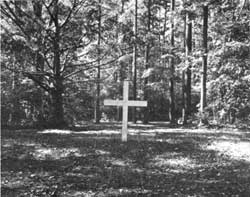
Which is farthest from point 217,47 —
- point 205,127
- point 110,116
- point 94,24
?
point 110,116

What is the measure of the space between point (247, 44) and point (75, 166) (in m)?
13.1

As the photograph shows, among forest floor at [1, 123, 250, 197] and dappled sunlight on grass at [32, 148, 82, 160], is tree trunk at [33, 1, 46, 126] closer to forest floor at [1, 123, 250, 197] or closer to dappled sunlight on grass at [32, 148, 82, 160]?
forest floor at [1, 123, 250, 197]

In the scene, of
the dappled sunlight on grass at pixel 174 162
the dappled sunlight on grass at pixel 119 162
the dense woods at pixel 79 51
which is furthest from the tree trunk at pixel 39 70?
the dappled sunlight on grass at pixel 174 162

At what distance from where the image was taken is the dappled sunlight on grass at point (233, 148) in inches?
316

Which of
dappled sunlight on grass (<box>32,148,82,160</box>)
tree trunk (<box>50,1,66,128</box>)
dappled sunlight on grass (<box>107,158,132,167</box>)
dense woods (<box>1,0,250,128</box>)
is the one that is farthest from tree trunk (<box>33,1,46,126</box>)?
dappled sunlight on grass (<box>107,158,132,167</box>)

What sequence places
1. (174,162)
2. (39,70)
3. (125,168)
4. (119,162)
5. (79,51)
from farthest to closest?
(79,51) < (39,70) < (174,162) < (119,162) < (125,168)

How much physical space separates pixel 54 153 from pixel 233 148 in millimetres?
4920

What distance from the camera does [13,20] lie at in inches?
614

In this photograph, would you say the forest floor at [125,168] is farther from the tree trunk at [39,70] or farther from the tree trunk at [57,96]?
the tree trunk at [39,70]

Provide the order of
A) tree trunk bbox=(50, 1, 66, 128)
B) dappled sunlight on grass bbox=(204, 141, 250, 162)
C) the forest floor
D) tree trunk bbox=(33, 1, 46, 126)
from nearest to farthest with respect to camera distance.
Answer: the forest floor → dappled sunlight on grass bbox=(204, 141, 250, 162) → tree trunk bbox=(33, 1, 46, 126) → tree trunk bbox=(50, 1, 66, 128)

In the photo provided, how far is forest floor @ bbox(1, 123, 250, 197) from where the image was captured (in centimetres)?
578

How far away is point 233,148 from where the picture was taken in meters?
8.95

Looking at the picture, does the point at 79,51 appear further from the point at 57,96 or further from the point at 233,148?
the point at 233,148

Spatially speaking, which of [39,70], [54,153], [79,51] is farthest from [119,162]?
[79,51]
